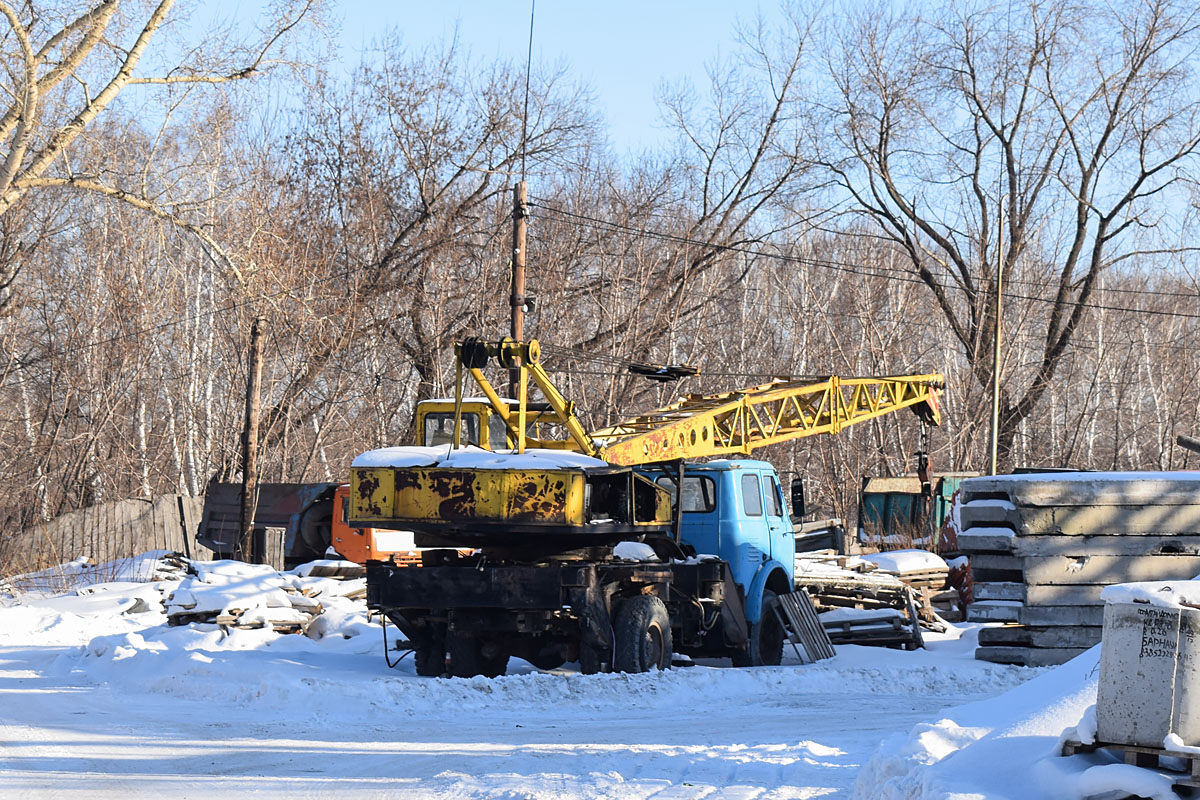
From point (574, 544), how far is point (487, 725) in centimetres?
328

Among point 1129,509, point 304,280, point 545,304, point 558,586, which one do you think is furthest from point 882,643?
point 545,304

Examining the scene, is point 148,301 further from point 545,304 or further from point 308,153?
point 545,304

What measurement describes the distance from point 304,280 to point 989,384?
21502 mm

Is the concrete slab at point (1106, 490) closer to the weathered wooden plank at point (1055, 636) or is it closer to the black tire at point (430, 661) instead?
the weathered wooden plank at point (1055, 636)

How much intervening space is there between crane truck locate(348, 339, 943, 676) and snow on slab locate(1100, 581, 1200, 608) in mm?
6893

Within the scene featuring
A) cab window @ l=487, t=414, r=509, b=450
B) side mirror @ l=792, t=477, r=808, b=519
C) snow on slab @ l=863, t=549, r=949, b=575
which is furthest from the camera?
snow on slab @ l=863, t=549, r=949, b=575

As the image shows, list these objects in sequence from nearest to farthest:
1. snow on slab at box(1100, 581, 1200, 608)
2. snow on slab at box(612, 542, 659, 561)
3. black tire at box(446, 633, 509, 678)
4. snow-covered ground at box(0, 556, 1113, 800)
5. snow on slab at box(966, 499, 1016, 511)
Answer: snow on slab at box(1100, 581, 1200, 608) → snow-covered ground at box(0, 556, 1113, 800) → black tire at box(446, 633, 509, 678) → snow on slab at box(612, 542, 659, 561) → snow on slab at box(966, 499, 1016, 511)

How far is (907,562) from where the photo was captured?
73.6 ft

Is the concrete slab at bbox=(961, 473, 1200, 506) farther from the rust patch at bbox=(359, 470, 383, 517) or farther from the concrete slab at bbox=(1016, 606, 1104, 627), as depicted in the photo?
the rust patch at bbox=(359, 470, 383, 517)

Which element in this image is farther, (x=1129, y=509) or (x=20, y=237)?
(x=20, y=237)

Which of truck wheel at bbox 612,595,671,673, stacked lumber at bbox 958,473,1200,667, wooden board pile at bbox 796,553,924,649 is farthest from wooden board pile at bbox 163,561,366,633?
stacked lumber at bbox 958,473,1200,667

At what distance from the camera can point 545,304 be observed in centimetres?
3781

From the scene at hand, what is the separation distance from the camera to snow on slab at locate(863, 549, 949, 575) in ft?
72.8

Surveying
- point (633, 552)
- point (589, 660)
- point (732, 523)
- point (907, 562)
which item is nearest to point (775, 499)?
point (732, 523)
